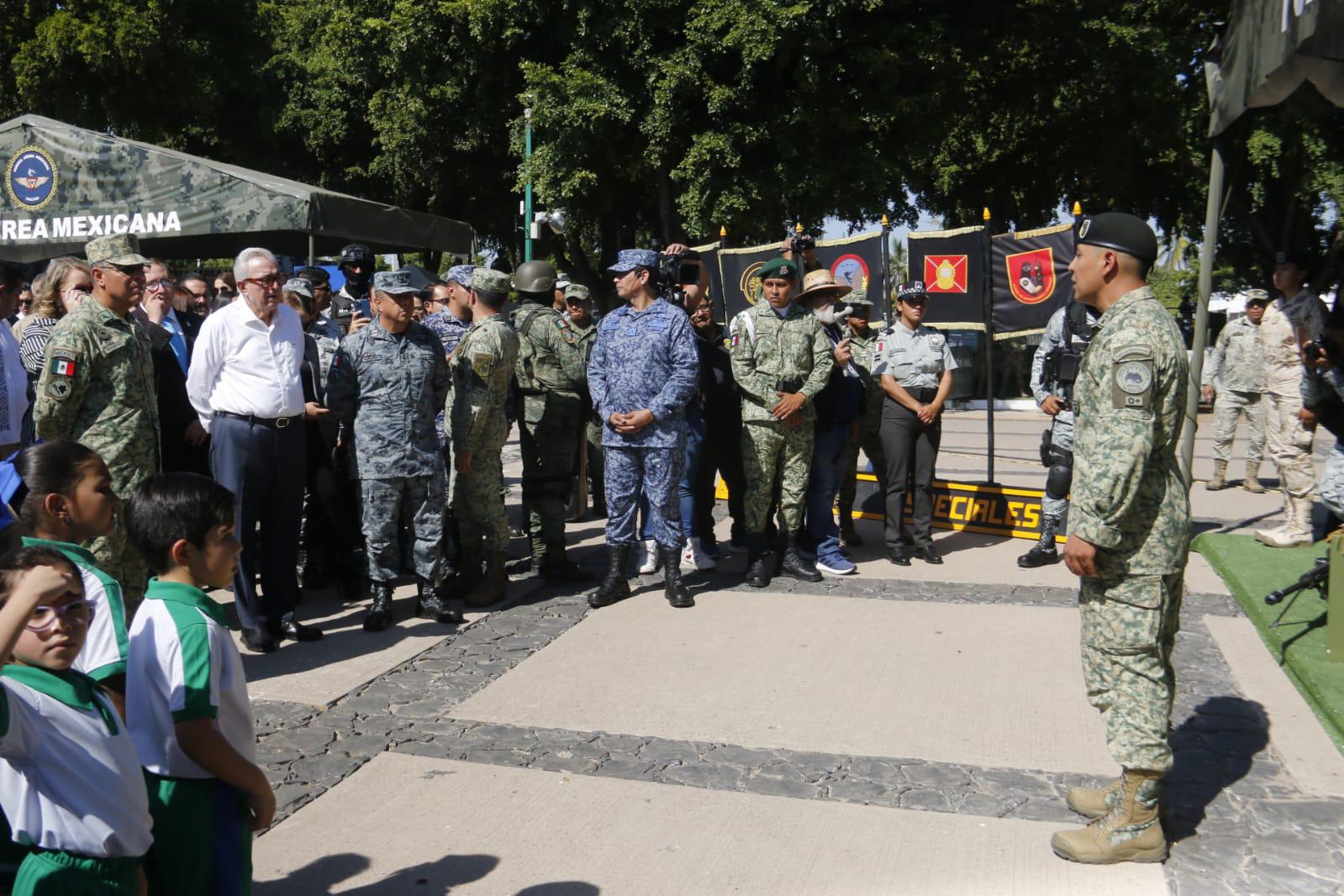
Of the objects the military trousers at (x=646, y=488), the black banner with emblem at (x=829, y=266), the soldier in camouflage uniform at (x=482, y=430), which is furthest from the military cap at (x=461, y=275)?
the black banner with emblem at (x=829, y=266)

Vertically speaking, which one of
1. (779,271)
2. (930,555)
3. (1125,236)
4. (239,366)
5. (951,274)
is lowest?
(930,555)

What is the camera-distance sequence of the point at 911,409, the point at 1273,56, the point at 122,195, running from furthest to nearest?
the point at 122,195, the point at 911,409, the point at 1273,56

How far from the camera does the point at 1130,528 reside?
138 inches

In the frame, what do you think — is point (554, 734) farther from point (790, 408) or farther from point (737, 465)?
point (737, 465)

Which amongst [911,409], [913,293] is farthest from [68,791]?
[913,293]

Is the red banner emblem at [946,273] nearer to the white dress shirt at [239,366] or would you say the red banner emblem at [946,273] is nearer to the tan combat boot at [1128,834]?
the white dress shirt at [239,366]

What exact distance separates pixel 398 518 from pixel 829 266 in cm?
466

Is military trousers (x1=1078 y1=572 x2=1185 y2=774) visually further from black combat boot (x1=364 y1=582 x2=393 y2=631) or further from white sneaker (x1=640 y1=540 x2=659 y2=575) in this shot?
white sneaker (x1=640 y1=540 x2=659 y2=575)

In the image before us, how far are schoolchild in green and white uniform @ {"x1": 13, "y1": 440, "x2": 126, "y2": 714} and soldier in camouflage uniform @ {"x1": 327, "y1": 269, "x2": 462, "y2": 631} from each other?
2893 mm

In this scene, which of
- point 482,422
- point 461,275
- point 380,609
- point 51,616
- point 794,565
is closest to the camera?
point 51,616

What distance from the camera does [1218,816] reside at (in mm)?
3805

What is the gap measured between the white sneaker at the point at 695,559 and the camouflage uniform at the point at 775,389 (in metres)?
0.56

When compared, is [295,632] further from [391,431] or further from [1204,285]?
[1204,285]

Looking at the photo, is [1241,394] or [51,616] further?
[1241,394]
